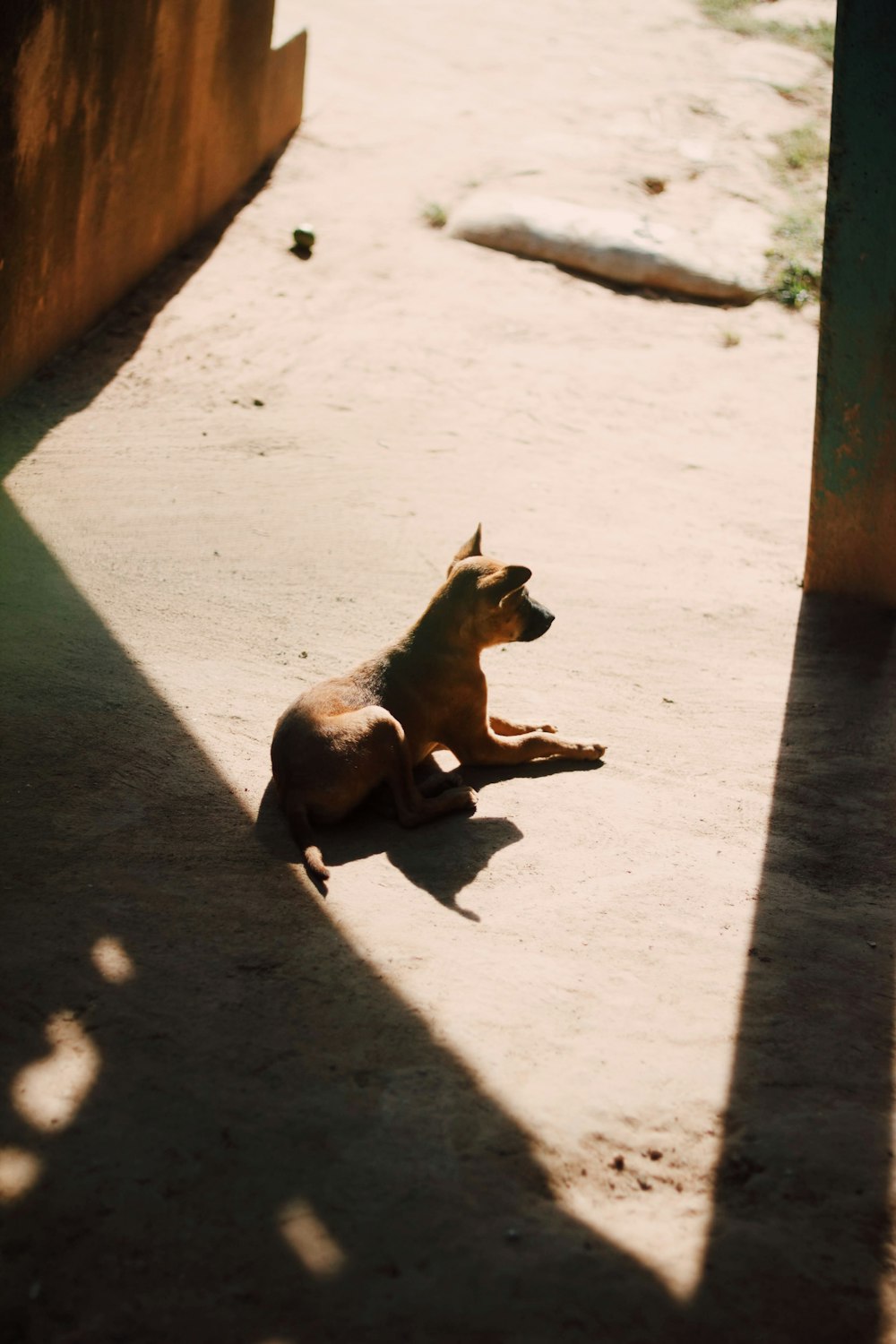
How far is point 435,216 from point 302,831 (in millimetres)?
7554

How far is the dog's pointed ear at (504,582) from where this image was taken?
485 cm

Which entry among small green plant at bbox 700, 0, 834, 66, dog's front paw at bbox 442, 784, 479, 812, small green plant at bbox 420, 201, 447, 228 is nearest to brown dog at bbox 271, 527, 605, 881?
dog's front paw at bbox 442, 784, 479, 812

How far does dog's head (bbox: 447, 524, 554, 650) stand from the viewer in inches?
194

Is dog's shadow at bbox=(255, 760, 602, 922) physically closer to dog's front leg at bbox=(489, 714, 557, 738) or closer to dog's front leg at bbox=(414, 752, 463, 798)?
dog's front leg at bbox=(414, 752, 463, 798)

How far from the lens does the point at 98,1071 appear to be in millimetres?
3256

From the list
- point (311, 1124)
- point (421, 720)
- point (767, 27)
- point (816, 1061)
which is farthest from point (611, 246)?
point (311, 1124)

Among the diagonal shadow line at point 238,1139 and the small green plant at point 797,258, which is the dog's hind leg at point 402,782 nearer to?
the diagonal shadow line at point 238,1139

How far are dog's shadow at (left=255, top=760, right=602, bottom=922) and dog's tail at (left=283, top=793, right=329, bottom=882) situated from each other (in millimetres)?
47

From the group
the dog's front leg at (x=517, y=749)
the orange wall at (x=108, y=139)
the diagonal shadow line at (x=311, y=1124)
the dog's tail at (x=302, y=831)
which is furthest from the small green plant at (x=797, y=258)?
the dog's tail at (x=302, y=831)

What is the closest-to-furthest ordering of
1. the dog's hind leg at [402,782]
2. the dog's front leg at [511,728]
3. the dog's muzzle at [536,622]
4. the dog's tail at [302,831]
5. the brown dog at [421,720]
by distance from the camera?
the dog's tail at [302,831], the brown dog at [421,720], the dog's hind leg at [402,782], the dog's muzzle at [536,622], the dog's front leg at [511,728]

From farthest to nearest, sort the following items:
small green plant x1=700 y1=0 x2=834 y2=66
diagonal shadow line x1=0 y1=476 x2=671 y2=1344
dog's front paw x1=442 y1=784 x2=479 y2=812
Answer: small green plant x1=700 y1=0 x2=834 y2=66, dog's front paw x1=442 y1=784 x2=479 y2=812, diagonal shadow line x1=0 y1=476 x2=671 y2=1344

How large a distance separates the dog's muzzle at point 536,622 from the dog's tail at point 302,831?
4.11ft

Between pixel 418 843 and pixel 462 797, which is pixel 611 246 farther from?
pixel 418 843

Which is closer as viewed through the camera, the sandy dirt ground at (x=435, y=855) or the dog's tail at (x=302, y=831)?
Answer: the sandy dirt ground at (x=435, y=855)
